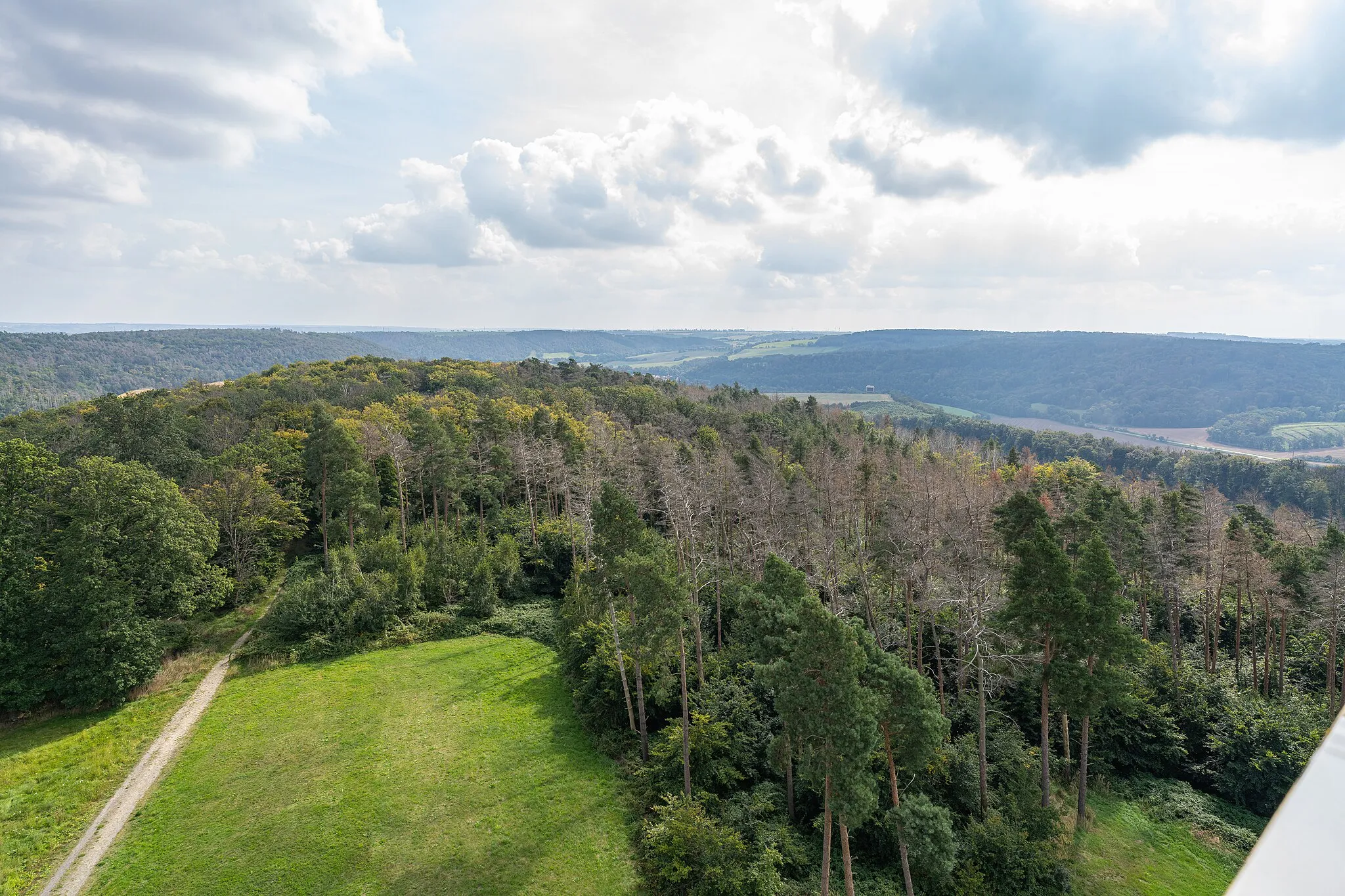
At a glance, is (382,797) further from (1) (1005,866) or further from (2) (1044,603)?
(2) (1044,603)

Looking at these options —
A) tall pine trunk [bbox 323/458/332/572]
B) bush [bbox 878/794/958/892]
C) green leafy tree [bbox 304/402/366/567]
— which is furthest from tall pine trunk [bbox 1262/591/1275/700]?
tall pine trunk [bbox 323/458/332/572]

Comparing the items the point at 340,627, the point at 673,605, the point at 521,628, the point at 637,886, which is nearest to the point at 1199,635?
the point at 673,605

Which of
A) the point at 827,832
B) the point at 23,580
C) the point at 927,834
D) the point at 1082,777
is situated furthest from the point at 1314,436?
the point at 23,580

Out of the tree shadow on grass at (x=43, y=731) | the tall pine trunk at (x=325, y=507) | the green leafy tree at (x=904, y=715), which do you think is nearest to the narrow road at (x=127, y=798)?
the tree shadow on grass at (x=43, y=731)

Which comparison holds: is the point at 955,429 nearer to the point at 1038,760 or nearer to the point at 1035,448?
the point at 1035,448

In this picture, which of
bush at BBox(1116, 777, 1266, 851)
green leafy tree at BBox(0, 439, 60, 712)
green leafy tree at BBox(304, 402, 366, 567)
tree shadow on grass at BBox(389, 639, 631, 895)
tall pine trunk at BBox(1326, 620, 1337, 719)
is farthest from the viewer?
green leafy tree at BBox(304, 402, 366, 567)

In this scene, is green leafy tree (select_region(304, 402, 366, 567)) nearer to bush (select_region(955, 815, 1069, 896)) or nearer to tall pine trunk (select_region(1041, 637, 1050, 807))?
bush (select_region(955, 815, 1069, 896))

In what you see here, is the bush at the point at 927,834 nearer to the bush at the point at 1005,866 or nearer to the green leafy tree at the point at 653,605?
the bush at the point at 1005,866
